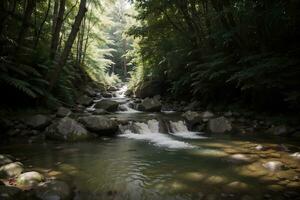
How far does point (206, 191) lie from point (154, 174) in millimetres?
1185

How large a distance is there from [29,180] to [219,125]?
22.0 ft

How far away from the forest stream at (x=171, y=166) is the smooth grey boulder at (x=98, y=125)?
0.92ft

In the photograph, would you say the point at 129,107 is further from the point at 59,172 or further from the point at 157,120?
the point at 59,172

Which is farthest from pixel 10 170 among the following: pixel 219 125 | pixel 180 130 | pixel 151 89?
pixel 151 89

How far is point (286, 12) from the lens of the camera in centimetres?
757

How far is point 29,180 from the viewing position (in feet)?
15.2

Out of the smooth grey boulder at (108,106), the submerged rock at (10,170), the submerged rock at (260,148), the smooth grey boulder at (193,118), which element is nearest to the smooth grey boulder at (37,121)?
the submerged rock at (10,170)

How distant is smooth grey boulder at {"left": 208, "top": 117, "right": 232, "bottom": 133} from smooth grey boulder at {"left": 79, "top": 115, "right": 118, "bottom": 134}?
10.7 ft

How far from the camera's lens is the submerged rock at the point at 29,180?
4523 millimetres

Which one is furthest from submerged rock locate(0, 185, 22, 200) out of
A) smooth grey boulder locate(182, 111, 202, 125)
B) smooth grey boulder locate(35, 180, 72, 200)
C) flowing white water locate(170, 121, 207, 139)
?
smooth grey boulder locate(182, 111, 202, 125)

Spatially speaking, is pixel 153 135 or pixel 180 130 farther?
pixel 180 130

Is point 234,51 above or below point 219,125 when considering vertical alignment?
above

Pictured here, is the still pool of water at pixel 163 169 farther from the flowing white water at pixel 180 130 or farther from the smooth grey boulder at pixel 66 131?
the flowing white water at pixel 180 130

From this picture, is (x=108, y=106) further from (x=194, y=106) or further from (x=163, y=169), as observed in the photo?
(x=163, y=169)
